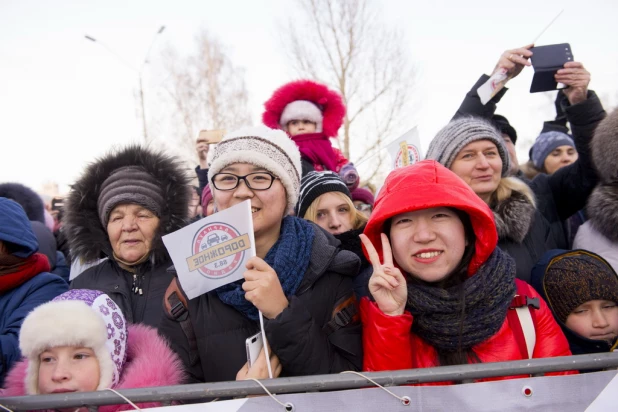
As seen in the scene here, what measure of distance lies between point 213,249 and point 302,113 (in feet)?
9.40

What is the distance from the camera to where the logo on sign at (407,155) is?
3.91m

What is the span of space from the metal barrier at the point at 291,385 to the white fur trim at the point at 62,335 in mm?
517

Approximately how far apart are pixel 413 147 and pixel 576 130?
3.60ft

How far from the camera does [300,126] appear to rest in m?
4.82

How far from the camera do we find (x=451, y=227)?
87.6 inches

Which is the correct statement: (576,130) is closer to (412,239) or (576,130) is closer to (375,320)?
(412,239)

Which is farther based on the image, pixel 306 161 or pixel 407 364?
pixel 306 161

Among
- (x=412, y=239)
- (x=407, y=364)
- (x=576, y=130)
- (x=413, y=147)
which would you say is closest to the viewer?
(x=407, y=364)

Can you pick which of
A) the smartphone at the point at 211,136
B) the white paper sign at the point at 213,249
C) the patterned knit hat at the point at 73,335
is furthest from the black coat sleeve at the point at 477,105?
the patterned knit hat at the point at 73,335

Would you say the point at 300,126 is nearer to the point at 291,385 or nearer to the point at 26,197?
the point at 26,197

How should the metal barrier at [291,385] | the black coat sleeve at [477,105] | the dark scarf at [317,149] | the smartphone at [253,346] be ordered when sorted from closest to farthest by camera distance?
1. the metal barrier at [291,385]
2. the smartphone at [253,346]
3. the black coat sleeve at [477,105]
4. the dark scarf at [317,149]

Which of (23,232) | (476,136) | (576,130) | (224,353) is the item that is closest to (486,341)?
(224,353)

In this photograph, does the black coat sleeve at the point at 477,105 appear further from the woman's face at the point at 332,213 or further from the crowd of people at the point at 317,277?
the woman's face at the point at 332,213

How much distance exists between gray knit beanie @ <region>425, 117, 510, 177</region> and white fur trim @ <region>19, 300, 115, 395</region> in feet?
6.86
